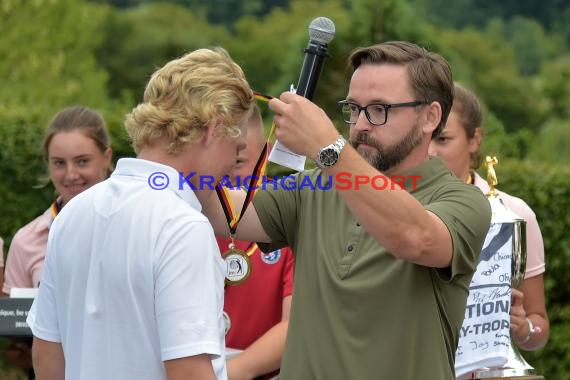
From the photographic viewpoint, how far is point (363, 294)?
3320 mm

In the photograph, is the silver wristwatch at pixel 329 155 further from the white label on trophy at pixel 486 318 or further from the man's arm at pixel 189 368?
the white label on trophy at pixel 486 318

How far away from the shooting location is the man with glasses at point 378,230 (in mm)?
3129

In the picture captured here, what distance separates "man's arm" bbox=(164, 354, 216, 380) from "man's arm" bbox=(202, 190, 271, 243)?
3.22 ft

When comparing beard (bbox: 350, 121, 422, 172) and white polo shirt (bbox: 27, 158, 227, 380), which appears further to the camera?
beard (bbox: 350, 121, 422, 172)

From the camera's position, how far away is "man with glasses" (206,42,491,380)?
313 centimetres

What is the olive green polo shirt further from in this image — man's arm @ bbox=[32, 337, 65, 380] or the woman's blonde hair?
man's arm @ bbox=[32, 337, 65, 380]

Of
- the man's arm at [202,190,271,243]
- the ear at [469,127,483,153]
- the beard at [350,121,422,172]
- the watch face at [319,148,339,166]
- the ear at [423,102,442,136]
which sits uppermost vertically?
the ear at [469,127,483,153]

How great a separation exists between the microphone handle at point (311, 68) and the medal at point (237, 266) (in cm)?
108

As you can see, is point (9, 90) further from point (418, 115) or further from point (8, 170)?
point (418, 115)

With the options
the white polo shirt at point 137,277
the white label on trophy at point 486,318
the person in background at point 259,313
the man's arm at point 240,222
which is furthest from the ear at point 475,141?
the white polo shirt at point 137,277

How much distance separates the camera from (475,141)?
16.4 ft

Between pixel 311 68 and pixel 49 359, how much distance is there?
119 centimetres

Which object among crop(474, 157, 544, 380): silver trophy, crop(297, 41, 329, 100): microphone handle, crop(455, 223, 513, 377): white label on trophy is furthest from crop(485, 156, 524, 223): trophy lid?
crop(297, 41, 329, 100): microphone handle

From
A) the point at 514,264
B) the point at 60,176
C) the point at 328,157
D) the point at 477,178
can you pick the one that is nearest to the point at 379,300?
the point at 328,157
